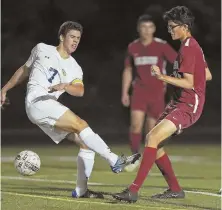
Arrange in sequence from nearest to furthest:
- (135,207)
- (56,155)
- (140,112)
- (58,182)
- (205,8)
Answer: (135,207) < (58,182) < (140,112) < (56,155) < (205,8)

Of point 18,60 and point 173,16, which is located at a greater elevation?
point 173,16

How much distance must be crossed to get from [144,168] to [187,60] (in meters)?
1.29

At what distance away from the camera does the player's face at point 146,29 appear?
603 inches

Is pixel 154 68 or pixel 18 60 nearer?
pixel 154 68

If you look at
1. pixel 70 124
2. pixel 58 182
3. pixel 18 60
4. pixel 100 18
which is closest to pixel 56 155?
pixel 58 182

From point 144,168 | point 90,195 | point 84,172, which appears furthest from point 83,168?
point 144,168

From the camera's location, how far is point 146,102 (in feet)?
51.4

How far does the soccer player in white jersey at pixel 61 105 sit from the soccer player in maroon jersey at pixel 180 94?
376 mm

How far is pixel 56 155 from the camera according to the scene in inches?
734

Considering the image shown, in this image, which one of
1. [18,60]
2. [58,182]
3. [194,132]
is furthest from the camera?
[18,60]

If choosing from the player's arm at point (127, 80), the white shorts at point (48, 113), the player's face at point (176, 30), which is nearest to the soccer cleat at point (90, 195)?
the white shorts at point (48, 113)

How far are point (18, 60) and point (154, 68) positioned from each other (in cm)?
1984

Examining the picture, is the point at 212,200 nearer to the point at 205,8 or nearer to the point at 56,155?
the point at 56,155

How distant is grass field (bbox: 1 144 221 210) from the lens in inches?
383
